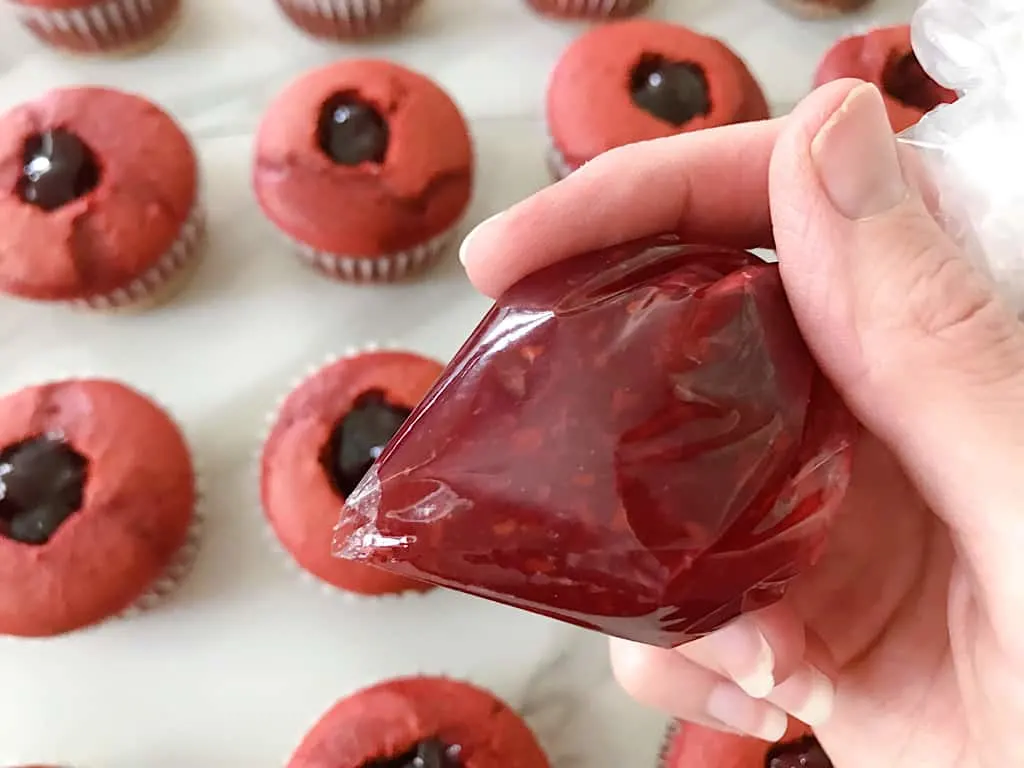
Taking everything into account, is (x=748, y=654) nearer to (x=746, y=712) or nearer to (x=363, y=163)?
(x=746, y=712)

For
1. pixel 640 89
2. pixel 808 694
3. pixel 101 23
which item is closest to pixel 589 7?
pixel 640 89

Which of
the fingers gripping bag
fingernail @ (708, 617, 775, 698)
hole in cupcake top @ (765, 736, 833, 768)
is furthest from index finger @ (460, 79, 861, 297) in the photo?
hole in cupcake top @ (765, 736, 833, 768)

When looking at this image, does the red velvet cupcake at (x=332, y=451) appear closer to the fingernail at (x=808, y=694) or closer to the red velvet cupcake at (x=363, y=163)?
the red velvet cupcake at (x=363, y=163)

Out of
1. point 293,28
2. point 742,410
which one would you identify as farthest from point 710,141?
point 293,28

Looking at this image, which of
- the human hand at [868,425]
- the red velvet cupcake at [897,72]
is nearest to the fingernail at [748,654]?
the human hand at [868,425]

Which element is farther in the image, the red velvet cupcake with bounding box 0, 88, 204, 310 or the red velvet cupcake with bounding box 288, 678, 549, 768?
the red velvet cupcake with bounding box 0, 88, 204, 310

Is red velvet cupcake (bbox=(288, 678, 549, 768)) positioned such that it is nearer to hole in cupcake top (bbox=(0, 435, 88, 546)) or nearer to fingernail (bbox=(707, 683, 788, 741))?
fingernail (bbox=(707, 683, 788, 741))
